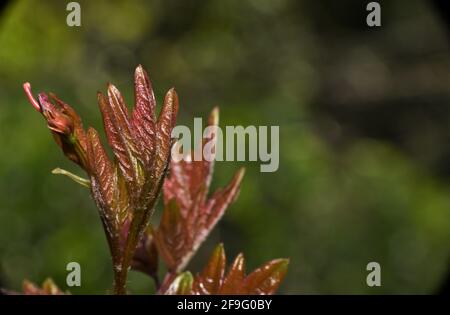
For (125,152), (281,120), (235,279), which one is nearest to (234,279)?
(235,279)

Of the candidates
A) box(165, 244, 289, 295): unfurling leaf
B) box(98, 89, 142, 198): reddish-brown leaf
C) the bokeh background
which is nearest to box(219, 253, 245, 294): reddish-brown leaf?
box(165, 244, 289, 295): unfurling leaf

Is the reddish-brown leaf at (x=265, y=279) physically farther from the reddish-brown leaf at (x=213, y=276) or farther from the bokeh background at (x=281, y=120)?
the bokeh background at (x=281, y=120)

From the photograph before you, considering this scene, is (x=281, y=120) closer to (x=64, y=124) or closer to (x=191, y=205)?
(x=191, y=205)

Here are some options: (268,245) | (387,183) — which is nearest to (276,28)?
(387,183)

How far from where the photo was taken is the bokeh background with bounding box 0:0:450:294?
2.12 meters

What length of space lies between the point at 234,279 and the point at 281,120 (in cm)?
241

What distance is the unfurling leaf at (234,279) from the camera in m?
0.53

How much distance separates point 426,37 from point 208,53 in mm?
1139

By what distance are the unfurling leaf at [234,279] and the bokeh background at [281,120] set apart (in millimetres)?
367

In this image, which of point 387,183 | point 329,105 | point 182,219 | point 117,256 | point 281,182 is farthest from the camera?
point 329,105

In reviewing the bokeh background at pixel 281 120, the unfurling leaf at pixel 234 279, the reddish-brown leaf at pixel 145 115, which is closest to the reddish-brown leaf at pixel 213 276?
the unfurling leaf at pixel 234 279

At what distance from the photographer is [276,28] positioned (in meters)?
4.13

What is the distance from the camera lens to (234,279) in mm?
527

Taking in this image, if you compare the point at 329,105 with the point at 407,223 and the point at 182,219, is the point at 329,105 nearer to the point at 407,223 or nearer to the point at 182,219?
the point at 407,223
